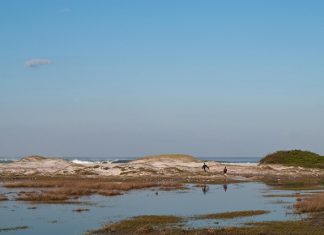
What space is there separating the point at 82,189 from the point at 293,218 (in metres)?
27.8


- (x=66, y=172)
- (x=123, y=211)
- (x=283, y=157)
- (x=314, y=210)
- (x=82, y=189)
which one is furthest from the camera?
(x=283, y=157)

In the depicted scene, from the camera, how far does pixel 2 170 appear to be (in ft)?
338

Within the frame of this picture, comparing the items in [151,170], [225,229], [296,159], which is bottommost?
[225,229]

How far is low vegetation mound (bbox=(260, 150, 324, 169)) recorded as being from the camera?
110631mm

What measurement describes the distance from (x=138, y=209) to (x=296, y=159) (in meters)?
77.9

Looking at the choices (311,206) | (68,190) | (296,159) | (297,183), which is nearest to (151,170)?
(297,183)

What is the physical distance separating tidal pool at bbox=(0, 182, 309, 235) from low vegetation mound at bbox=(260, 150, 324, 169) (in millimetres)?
56592

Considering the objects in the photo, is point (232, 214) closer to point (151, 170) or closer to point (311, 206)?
point (311, 206)

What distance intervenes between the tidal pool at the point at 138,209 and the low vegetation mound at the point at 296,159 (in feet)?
186

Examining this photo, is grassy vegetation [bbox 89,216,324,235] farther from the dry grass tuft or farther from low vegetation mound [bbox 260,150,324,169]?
low vegetation mound [bbox 260,150,324,169]

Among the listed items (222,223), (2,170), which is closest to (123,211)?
(222,223)

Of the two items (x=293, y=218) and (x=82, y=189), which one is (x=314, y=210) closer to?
(x=293, y=218)

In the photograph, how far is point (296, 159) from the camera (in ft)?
376

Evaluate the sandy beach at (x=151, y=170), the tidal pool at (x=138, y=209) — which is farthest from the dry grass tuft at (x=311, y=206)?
the sandy beach at (x=151, y=170)
